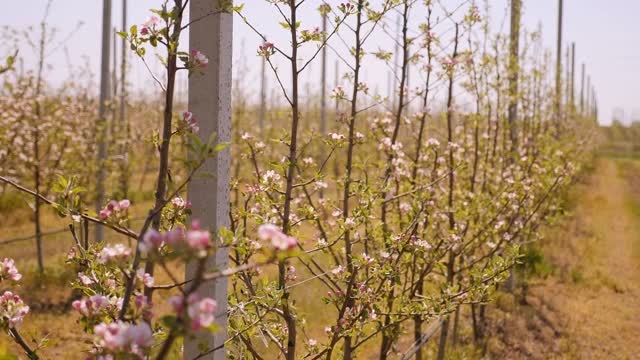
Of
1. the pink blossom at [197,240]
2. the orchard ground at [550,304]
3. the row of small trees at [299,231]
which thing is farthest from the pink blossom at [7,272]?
the orchard ground at [550,304]

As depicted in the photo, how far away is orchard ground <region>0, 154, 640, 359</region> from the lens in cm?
538

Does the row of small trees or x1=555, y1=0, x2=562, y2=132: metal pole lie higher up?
x1=555, y1=0, x2=562, y2=132: metal pole

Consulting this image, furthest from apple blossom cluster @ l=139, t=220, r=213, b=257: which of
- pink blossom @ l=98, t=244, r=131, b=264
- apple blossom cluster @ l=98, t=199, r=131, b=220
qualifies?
apple blossom cluster @ l=98, t=199, r=131, b=220

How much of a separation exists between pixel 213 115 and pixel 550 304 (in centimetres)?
586

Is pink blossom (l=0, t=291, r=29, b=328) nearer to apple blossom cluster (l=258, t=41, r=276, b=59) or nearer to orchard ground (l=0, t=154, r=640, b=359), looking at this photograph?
apple blossom cluster (l=258, t=41, r=276, b=59)

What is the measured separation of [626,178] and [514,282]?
20361 mm

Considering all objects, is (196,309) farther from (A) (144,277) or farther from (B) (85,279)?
(B) (85,279)

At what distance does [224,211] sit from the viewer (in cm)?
186

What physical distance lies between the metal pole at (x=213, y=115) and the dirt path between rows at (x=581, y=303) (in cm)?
407

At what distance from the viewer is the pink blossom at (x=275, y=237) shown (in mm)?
1039

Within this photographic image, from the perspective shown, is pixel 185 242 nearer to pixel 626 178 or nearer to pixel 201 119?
pixel 201 119

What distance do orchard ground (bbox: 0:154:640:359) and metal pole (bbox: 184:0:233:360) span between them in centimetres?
204

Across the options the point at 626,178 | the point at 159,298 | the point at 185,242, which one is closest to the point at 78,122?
the point at 159,298

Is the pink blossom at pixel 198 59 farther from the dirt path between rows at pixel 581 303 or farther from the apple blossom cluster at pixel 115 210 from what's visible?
the dirt path between rows at pixel 581 303
